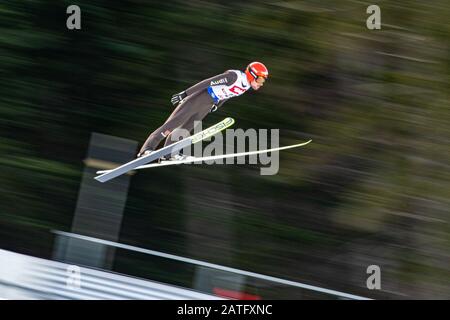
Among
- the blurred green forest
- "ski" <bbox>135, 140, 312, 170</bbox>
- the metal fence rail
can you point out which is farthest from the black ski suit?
the metal fence rail

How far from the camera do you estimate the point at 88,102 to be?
7391 mm

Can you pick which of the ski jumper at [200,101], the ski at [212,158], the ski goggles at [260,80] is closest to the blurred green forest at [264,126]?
the ski at [212,158]

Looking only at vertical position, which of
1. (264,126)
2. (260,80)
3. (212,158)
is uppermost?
(260,80)

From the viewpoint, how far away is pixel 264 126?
7.16 metres

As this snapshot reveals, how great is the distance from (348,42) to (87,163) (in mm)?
2669

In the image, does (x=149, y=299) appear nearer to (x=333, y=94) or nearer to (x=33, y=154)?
(x=33, y=154)

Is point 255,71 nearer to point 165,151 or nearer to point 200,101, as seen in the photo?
point 200,101

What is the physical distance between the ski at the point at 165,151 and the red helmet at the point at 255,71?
42 centimetres

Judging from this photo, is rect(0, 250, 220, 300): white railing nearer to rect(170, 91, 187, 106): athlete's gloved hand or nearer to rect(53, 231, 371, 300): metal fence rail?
rect(53, 231, 371, 300): metal fence rail

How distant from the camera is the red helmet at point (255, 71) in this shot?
6.84m

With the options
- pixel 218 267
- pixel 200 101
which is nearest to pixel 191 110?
pixel 200 101

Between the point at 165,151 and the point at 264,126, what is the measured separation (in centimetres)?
121

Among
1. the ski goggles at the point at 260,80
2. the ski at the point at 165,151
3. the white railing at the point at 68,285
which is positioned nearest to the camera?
the white railing at the point at 68,285

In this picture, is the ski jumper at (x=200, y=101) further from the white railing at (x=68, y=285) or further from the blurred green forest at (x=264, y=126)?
the white railing at (x=68, y=285)
